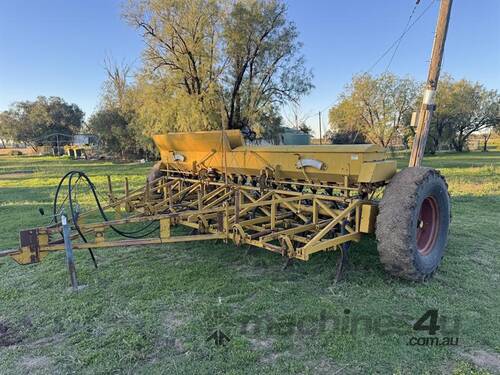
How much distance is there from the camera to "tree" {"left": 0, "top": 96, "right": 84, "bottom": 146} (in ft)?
190

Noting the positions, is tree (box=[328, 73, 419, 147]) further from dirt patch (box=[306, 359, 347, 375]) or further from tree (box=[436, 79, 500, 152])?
dirt patch (box=[306, 359, 347, 375])

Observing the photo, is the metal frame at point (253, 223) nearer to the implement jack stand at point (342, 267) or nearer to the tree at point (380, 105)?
the implement jack stand at point (342, 267)

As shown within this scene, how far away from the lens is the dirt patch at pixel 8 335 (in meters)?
3.05

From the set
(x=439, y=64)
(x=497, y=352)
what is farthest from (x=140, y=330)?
(x=439, y=64)

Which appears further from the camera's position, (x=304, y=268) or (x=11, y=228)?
(x=11, y=228)

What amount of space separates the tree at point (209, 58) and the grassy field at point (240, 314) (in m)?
16.0

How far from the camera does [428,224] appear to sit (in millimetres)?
4574

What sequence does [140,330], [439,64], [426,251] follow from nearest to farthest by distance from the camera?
[140,330], [426,251], [439,64]

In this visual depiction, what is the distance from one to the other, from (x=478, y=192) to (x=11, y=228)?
37.7ft

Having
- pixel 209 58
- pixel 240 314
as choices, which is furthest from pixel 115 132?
pixel 240 314

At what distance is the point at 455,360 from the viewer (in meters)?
2.69

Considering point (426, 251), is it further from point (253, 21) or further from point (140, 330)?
point (253, 21)

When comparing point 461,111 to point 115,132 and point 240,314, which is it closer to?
point 115,132

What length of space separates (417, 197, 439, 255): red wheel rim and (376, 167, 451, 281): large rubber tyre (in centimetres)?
8
